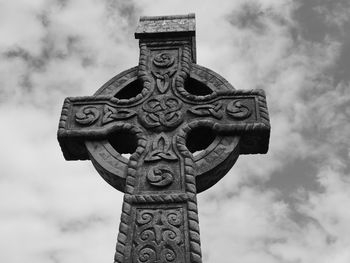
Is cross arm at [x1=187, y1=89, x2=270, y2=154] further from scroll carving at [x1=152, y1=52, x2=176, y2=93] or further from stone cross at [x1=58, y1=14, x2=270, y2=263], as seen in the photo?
scroll carving at [x1=152, y1=52, x2=176, y2=93]

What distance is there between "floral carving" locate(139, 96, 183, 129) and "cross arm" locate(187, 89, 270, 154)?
0.45ft

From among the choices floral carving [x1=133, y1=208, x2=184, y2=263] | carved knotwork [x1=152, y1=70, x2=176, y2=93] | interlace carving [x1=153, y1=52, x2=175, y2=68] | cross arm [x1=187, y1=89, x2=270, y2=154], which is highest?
interlace carving [x1=153, y1=52, x2=175, y2=68]

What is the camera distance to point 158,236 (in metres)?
3.49

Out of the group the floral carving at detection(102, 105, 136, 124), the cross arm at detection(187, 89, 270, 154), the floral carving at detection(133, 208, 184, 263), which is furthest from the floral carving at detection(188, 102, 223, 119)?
the floral carving at detection(133, 208, 184, 263)

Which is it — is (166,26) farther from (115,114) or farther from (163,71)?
(115,114)

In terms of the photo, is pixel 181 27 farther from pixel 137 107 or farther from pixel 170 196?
pixel 170 196

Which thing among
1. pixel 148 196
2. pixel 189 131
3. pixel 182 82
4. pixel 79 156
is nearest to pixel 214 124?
pixel 189 131

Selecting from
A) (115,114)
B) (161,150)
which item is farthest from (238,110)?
(115,114)

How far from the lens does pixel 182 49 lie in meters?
4.91

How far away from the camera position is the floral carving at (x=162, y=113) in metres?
4.24

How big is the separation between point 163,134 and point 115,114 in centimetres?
54

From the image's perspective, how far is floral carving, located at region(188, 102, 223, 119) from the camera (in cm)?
432

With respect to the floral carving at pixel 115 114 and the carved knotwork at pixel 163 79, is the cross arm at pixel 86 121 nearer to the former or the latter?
the floral carving at pixel 115 114

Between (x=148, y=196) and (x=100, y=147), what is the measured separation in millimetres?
769
